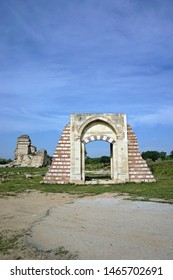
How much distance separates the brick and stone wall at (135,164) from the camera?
15188 mm

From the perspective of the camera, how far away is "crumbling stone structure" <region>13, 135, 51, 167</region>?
36.8 m

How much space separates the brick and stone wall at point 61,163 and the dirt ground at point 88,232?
24.6 feet

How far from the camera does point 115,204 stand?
7934mm

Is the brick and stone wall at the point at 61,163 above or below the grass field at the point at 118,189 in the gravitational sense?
above

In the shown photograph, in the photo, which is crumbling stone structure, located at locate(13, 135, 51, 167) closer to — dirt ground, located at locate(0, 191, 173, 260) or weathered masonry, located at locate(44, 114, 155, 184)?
weathered masonry, located at locate(44, 114, 155, 184)

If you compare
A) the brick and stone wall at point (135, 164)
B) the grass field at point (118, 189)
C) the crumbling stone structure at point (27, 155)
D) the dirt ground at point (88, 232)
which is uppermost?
the crumbling stone structure at point (27, 155)

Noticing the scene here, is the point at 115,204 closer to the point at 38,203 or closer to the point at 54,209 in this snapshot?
the point at 54,209

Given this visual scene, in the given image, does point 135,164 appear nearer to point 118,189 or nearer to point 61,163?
point 118,189

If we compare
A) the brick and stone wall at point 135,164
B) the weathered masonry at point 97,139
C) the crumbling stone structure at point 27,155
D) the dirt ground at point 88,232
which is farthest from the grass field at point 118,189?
the crumbling stone structure at point 27,155

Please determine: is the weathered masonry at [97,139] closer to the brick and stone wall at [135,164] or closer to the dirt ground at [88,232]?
the brick and stone wall at [135,164]

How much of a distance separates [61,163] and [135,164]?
162 inches

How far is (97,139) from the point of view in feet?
52.4

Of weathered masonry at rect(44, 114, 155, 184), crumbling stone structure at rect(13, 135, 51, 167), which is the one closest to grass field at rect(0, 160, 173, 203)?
weathered masonry at rect(44, 114, 155, 184)
